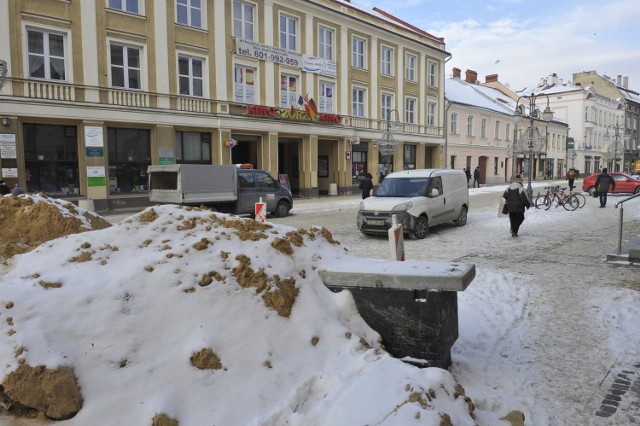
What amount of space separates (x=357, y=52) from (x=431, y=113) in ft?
32.7

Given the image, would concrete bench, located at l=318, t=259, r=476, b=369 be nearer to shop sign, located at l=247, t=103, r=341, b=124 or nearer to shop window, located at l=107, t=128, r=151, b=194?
shop window, located at l=107, t=128, r=151, b=194

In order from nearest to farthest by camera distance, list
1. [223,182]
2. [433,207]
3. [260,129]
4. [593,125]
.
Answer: [433,207], [223,182], [260,129], [593,125]

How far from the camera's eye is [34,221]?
220 inches

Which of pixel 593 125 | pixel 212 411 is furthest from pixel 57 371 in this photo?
pixel 593 125

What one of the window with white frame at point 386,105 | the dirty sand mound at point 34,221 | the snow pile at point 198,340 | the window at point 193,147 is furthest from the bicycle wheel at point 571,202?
the dirty sand mound at point 34,221

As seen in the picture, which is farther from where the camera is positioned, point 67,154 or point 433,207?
point 67,154

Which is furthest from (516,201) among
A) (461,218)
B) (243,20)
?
(243,20)

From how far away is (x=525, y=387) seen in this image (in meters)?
4.06

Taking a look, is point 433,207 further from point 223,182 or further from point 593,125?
point 593,125

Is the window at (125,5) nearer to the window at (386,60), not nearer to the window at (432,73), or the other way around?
the window at (386,60)

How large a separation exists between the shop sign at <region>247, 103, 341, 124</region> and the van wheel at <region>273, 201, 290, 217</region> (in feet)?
28.4

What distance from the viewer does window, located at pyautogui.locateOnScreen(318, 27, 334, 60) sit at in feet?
100.0

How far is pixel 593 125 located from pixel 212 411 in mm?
80334

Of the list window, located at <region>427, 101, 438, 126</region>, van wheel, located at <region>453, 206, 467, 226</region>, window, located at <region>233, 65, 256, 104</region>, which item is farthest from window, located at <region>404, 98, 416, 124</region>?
van wheel, located at <region>453, 206, 467, 226</region>
